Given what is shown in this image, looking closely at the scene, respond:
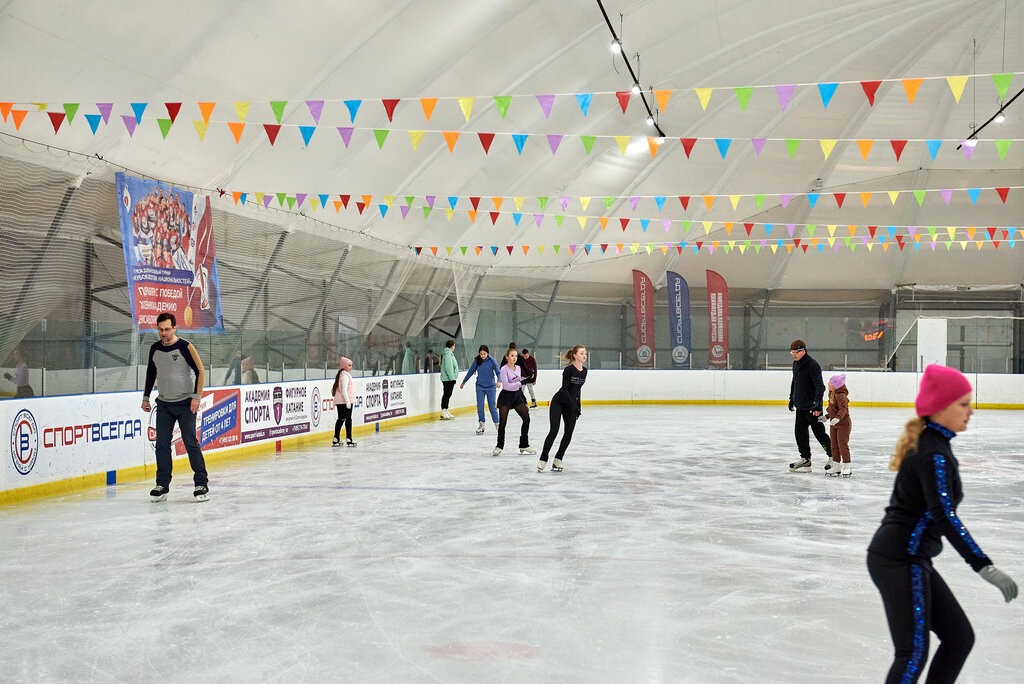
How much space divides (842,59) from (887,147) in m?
5.48

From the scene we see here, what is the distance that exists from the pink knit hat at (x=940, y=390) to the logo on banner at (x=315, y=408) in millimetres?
11985

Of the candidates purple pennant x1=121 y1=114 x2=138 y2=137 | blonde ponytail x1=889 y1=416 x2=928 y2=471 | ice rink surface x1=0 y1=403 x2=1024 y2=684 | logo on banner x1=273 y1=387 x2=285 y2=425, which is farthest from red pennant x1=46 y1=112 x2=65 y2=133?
blonde ponytail x1=889 y1=416 x2=928 y2=471

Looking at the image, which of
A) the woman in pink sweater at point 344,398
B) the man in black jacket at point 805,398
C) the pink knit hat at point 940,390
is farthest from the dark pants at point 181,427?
the pink knit hat at point 940,390

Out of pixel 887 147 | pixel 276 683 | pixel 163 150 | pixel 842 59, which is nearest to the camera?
pixel 276 683

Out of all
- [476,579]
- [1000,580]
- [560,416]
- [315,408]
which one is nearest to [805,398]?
[560,416]

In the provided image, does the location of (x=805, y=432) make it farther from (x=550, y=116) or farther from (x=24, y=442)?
(x=550, y=116)

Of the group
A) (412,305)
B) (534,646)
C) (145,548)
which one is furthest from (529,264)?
(534,646)

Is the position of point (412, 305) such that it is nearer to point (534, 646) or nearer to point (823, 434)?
point (823, 434)

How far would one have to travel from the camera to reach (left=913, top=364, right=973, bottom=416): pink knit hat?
Result: 2799mm

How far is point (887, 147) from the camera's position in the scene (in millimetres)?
24266

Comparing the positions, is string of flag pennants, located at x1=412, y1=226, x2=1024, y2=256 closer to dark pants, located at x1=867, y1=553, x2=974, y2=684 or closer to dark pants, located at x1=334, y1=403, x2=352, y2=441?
dark pants, located at x1=334, y1=403, x2=352, y2=441

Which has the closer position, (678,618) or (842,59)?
(678,618)

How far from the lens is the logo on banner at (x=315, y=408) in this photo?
14016 millimetres

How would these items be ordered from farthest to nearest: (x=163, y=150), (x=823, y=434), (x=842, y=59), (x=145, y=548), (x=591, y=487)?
(x=842, y=59) → (x=163, y=150) → (x=823, y=434) → (x=591, y=487) → (x=145, y=548)
